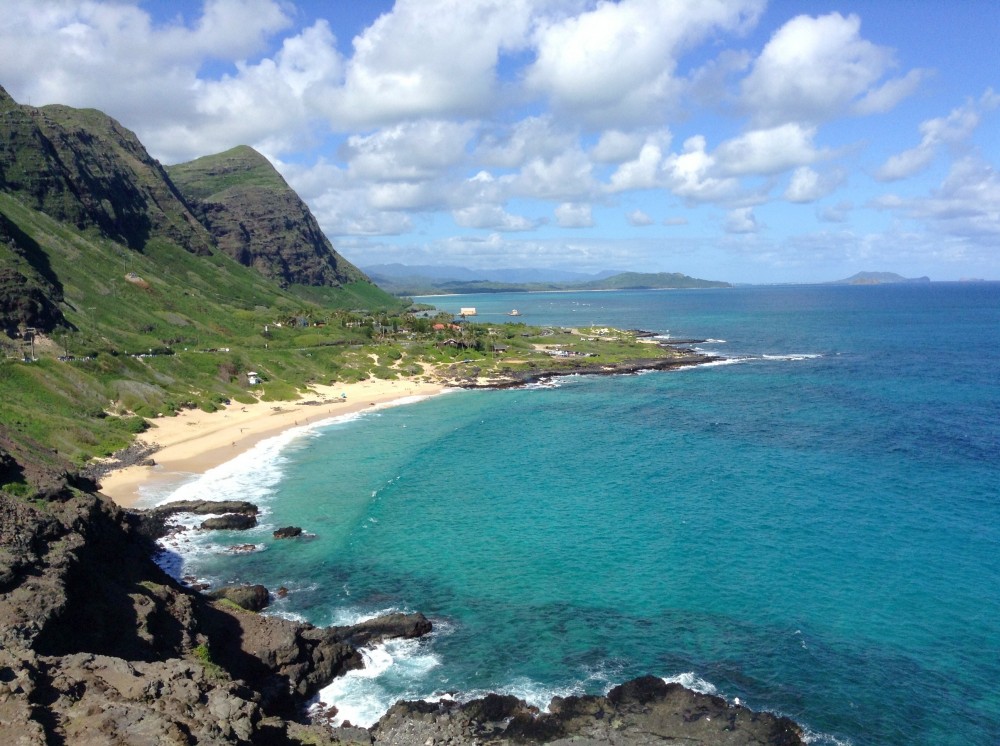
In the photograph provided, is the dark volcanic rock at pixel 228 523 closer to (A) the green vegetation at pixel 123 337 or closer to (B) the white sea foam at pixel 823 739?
(A) the green vegetation at pixel 123 337

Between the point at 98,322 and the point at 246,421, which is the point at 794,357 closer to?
the point at 246,421

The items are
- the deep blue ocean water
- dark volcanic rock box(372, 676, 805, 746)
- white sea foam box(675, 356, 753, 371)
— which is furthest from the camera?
white sea foam box(675, 356, 753, 371)

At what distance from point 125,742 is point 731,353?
149550 mm

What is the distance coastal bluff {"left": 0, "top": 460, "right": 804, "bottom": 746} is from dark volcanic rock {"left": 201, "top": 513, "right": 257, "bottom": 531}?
12.2 m

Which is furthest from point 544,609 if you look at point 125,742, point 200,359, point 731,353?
point 731,353

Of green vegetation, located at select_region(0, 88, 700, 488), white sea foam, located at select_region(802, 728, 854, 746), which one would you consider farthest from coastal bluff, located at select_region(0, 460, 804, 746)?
green vegetation, located at select_region(0, 88, 700, 488)

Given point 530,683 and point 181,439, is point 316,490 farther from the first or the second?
point 530,683

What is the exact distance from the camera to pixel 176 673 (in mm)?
→ 22781

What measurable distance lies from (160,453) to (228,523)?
2505 centimetres

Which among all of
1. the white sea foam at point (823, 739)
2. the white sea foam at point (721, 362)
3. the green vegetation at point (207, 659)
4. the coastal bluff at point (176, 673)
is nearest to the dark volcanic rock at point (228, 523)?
the coastal bluff at point (176, 673)

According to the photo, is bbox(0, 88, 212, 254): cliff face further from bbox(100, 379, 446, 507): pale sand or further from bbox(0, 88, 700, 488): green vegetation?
bbox(100, 379, 446, 507): pale sand

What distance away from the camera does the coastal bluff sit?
19.8 meters

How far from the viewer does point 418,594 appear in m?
Answer: 41.2

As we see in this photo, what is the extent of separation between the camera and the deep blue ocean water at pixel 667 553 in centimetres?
3216
